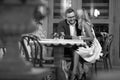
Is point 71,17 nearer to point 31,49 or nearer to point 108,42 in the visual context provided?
point 108,42

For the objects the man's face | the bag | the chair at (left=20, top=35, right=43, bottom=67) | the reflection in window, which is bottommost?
the bag

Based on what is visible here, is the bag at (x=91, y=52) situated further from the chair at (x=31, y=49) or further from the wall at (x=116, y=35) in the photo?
the wall at (x=116, y=35)

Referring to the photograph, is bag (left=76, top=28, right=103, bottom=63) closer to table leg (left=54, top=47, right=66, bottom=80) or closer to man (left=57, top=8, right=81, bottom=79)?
man (left=57, top=8, right=81, bottom=79)

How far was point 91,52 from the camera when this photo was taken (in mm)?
5871

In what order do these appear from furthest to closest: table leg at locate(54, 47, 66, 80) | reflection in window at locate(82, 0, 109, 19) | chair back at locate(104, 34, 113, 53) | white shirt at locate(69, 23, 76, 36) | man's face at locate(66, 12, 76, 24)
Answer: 1. reflection in window at locate(82, 0, 109, 19)
2. chair back at locate(104, 34, 113, 53)
3. white shirt at locate(69, 23, 76, 36)
4. man's face at locate(66, 12, 76, 24)
5. table leg at locate(54, 47, 66, 80)

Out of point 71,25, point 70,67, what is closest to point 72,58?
point 70,67

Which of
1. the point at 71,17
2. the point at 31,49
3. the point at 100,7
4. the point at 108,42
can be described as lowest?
the point at 108,42

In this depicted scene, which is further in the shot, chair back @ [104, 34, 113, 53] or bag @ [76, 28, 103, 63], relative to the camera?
chair back @ [104, 34, 113, 53]

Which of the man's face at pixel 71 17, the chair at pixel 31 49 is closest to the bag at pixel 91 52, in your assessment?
the man's face at pixel 71 17

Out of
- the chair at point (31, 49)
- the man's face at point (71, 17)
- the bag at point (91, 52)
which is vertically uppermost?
the man's face at point (71, 17)

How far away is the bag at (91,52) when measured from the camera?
18.8 ft

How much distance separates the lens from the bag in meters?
5.73

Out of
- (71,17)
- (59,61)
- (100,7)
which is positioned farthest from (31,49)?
(100,7)

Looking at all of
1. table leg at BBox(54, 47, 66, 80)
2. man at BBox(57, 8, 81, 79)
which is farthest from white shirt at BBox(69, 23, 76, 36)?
table leg at BBox(54, 47, 66, 80)
